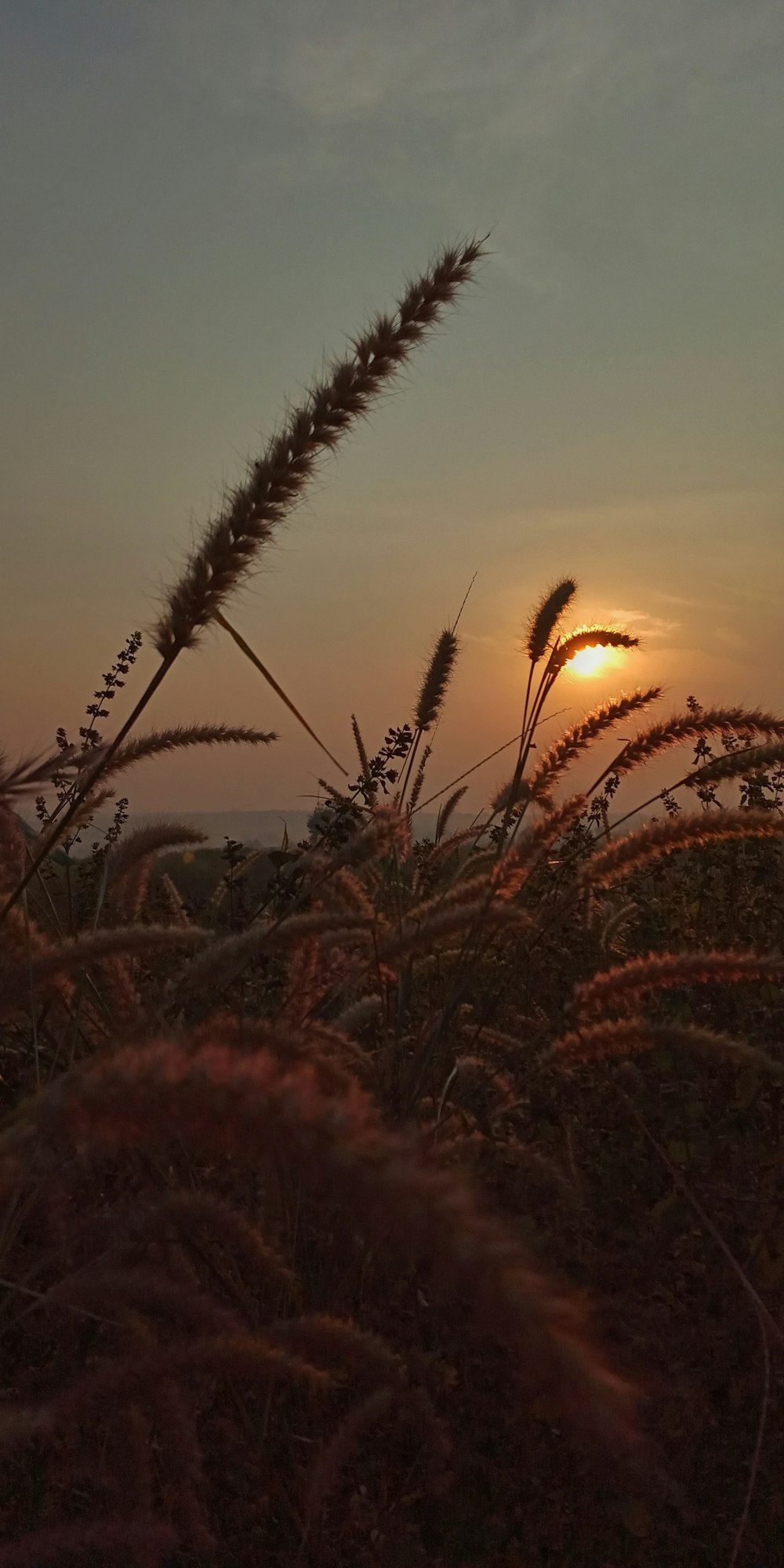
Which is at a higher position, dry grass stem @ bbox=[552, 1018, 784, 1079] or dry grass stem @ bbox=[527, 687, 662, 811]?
dry grass stem @ bbox=[527, 687, 662, 811]

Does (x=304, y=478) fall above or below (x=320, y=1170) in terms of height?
above

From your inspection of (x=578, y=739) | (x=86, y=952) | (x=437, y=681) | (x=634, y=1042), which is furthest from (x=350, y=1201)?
(x=437, y=681)

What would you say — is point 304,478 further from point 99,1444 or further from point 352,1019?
point 99,1444

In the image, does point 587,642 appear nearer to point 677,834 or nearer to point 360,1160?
point 677,834

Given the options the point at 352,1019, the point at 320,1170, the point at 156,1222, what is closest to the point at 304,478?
the point at 352,1019

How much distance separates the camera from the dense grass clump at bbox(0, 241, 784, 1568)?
1.77 m

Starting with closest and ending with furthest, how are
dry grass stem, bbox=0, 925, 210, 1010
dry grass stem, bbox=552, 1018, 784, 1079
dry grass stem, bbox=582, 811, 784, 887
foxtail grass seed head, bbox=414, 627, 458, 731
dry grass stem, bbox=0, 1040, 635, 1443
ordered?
dry grass stem, bbox=0, 1040, 635, 1443 < dry grass stem, bbox=0, 925, 210, 1010 < dry grass stem, bbox=552, 1018, 784, 1079 < dry grass stem, bbox=582, 811, 784, 887 < foxtail grass seed head, bbox=414, 627, 458, 731

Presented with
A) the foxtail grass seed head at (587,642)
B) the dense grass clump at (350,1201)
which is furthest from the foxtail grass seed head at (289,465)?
the foxtail grass seed head at (587,642)

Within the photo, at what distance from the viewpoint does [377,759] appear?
3562mm

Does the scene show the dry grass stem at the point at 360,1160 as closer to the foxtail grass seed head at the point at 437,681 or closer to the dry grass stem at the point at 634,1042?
the dry grass stem at the point at 634,1042

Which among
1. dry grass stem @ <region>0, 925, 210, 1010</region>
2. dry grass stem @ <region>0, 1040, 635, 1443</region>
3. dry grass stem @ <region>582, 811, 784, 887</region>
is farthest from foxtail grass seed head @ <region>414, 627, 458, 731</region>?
dry grass stem @ <region>0, 1040, 635, 1443</region>

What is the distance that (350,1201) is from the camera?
943 millimetres

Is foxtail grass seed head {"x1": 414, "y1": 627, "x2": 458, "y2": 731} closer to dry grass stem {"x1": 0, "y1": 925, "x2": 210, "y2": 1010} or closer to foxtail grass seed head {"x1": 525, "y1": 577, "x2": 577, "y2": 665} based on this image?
foxtail grass seed head {"x1": 525, "y1": 577, "x2": 577, "y2": 665}

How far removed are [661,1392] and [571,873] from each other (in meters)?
1.96
